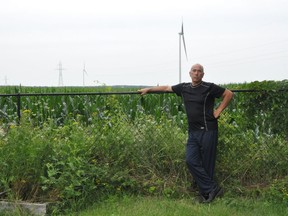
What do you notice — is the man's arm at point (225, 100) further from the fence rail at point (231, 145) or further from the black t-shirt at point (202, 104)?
the fence rail at point (231, 145)

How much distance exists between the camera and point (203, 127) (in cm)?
659

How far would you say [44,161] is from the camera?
21.9 feet

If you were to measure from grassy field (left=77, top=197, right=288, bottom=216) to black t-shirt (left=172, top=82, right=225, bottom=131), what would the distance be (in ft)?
3.37

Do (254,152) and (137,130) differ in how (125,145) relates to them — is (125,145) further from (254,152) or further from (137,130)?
(254,152)

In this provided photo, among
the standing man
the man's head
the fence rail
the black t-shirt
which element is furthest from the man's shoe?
the man's head

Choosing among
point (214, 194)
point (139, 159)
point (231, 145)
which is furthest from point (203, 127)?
point (139, 159)

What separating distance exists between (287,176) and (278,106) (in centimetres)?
99

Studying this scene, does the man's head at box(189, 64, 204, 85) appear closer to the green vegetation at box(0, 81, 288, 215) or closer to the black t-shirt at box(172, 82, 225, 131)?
the black t-shirt at box(172, 82, 225, 131)

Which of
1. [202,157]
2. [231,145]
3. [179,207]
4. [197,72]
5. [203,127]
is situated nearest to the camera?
[179,207]

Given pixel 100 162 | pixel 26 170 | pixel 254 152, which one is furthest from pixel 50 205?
pixel 254 152

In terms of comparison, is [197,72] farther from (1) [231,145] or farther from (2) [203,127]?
(1) [231,145]

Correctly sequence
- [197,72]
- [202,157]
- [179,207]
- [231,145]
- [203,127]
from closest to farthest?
[179,207] → [197,72] → [203,127] → [202,157] → [231,145]

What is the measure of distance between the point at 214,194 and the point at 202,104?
48.7 inches

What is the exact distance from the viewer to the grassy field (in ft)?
19.5
